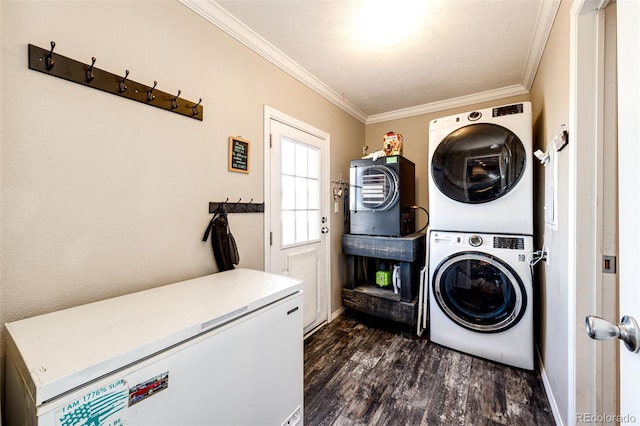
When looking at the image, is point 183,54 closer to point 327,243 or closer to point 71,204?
point 71,204

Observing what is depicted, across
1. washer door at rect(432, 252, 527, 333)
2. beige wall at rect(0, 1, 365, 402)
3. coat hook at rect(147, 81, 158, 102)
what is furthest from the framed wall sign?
washer door at rect(432, 252, 527, 333)

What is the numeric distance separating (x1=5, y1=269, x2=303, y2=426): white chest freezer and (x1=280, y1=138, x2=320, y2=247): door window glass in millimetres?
1002

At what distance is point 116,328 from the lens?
85 centimetres

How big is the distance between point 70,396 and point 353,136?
3184 millimetres

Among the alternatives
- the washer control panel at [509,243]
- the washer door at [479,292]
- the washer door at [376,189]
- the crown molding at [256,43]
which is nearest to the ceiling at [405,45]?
the crown molding at [256,43]

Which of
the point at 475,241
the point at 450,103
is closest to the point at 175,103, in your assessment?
the point at 475,241

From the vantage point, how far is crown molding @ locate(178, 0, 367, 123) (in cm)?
157

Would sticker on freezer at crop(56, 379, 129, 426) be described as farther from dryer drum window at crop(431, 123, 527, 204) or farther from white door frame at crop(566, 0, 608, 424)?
dryer drum window at crop(431, 123, 527, 204)

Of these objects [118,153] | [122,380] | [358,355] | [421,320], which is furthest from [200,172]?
[421,320]

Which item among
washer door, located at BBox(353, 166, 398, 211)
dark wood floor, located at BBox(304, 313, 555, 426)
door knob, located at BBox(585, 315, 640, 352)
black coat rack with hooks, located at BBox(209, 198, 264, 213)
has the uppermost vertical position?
washer door, located at BBox(353, 166, 398, 211)

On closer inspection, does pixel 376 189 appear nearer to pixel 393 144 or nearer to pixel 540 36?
pixel 393 144

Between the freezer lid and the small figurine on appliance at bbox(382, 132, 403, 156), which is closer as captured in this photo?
the freezer lid

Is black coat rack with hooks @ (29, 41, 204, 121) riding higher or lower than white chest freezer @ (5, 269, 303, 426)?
higher

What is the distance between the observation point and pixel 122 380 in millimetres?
701
